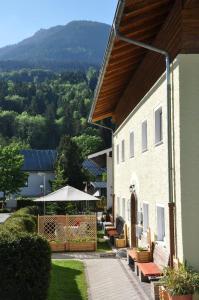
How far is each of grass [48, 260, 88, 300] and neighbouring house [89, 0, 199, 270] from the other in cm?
238

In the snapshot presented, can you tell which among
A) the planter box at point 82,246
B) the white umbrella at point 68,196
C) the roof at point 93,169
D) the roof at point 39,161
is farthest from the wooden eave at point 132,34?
the roof at point 39,161

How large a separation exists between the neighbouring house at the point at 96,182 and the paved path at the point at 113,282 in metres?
21.3

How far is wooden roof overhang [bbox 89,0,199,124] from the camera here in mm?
9148

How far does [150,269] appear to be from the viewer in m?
12.3

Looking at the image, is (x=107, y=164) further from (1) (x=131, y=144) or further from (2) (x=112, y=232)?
(1) (x=131, y=144)

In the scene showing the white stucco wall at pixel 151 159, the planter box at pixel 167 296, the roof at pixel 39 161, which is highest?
the roof at pixel 39 161

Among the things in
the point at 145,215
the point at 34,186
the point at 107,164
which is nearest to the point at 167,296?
the point at 145,215

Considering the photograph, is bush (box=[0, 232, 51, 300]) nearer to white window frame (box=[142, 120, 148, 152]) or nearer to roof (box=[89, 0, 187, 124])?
roof (box=[89, 0, 187, 124])

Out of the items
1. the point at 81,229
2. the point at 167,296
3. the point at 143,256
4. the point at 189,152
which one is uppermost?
the point at 189,152

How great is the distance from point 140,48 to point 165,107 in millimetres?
2450

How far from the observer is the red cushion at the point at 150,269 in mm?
11758

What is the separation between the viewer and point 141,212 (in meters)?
14.9

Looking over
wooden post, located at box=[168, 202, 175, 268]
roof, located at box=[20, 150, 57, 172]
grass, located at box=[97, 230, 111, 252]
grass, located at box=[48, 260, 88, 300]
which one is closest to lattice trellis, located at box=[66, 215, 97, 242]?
grass, located at box=[97, 230, 111, 252]

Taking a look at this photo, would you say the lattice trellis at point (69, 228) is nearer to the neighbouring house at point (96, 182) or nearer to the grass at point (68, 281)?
the grass at point (68, 281)
